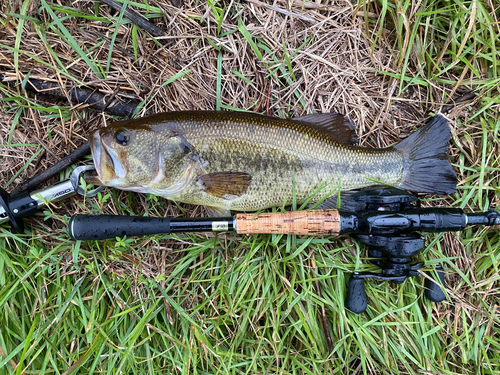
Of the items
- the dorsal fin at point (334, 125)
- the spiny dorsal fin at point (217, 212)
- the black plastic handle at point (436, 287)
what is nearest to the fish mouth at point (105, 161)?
the spiny dorsal fin at point (217, 212)

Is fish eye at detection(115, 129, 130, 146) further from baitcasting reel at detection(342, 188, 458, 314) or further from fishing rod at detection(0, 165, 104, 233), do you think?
baitcasting reel at detection(342, 188, 458, 314)

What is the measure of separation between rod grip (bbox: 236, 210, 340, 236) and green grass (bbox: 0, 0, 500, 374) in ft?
0.76

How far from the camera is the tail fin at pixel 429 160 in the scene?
2.82 meters

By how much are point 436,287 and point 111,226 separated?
2.96 m

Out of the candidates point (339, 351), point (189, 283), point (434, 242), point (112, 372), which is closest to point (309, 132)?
point (434, 242)

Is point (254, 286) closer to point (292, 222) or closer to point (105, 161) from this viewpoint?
point (292, 222)

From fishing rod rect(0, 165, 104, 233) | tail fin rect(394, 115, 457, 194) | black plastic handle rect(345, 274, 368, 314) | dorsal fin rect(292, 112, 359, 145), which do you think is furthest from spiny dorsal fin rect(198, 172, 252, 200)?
tail fin rect(394, 115, 457, 194)

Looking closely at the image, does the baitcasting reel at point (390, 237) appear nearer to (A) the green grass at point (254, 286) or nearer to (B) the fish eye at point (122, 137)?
(A) the green grass at point (254, 286)

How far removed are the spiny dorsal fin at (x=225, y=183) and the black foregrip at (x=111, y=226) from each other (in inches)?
17.6

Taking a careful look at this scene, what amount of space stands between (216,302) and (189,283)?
1.03 feet

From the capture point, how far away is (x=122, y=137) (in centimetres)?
245

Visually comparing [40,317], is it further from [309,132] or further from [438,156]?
[438,156]

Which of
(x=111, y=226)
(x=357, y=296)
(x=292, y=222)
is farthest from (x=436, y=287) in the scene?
(x=111, y=226)

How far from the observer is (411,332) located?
2.80 meters
